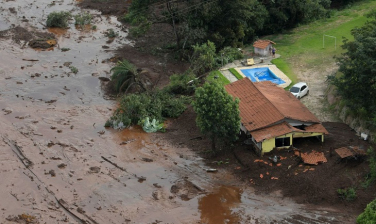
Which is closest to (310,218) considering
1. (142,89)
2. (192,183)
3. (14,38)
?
(192,183)

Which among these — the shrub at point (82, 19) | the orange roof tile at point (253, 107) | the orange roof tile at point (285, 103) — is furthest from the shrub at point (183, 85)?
the shrub at point (82, 19)

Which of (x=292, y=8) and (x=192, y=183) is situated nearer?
(x=192, y=183)

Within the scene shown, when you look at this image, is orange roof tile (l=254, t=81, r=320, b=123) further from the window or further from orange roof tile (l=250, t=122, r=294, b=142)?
the window

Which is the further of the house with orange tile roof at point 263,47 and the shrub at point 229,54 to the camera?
the house with orange tile roof at point 263,47

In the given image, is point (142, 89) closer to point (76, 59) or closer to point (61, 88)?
point (61, 88)

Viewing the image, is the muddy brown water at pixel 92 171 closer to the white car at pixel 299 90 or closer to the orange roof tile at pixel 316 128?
the orange roof tile at pixel 316 128

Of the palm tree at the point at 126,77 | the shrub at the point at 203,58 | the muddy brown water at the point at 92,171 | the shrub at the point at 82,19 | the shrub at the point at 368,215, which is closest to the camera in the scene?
the shrub at the point at 368,215

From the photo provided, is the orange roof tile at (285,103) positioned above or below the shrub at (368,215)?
above
